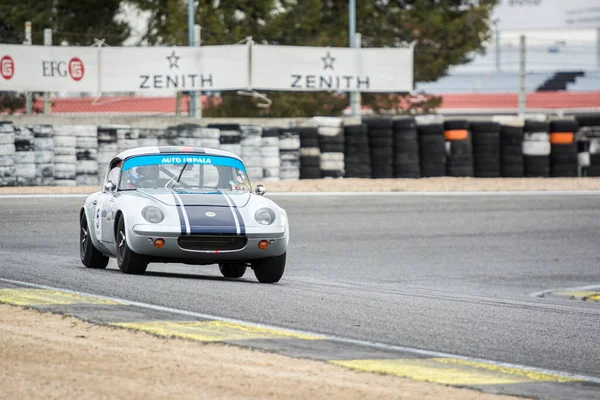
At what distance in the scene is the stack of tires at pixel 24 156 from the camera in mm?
19422

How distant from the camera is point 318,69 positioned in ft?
78.2

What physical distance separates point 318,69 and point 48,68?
5.24m

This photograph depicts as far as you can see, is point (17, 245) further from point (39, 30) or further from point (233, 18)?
point (39, 30)

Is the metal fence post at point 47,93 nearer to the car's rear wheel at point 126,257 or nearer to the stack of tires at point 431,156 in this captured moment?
the stack of tires at point 431,156

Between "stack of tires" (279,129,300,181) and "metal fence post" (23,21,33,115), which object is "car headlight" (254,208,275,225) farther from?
"metal fence post" (23,21,33,115)

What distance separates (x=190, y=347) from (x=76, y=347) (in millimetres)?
597

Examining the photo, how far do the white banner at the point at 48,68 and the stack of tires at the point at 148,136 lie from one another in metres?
2.78

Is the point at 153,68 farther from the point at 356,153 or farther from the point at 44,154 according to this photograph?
the point at 356,153

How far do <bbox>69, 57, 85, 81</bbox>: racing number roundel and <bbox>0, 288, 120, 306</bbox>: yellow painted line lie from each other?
14834 millimetres

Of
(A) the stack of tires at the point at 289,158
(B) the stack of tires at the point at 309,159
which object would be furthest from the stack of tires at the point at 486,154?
(A) the stack of tires at the point at 289,158

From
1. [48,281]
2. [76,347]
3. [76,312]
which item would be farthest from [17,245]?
[76,347]

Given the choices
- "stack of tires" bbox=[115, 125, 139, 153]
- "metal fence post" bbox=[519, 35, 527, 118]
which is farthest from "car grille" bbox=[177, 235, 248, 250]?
"metal fence post" bbox=[519, 35, 527, 118]

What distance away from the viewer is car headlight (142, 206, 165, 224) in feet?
31.3

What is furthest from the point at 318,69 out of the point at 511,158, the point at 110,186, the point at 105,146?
the point at 110,186
